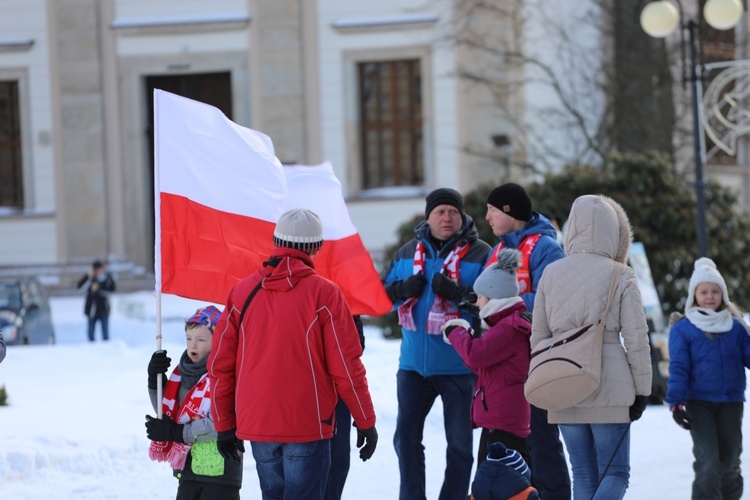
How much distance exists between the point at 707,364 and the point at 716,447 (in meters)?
0.50

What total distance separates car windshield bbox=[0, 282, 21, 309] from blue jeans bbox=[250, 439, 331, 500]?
14851 millimetres

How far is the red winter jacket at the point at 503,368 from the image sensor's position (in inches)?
244

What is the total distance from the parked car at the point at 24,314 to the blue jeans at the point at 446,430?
12661 millimetres

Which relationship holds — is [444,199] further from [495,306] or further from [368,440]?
[368,440]

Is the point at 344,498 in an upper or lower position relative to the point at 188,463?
lower

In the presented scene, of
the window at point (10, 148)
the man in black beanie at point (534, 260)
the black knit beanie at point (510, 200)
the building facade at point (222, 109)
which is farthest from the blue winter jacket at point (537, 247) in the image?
the window at point (10, 148)

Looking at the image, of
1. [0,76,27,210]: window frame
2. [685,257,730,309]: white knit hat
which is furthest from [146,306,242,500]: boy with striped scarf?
[0,76,27,210]: window frame

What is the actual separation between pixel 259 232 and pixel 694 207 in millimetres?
11016

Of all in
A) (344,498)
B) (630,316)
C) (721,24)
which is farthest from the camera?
(721,24)

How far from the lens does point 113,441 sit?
9.63m

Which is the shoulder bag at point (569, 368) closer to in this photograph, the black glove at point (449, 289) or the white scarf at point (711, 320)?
the black glove at point (449, 289)

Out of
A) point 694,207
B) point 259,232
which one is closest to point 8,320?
point 694,207

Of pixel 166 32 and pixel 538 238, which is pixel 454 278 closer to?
pixel 538 238

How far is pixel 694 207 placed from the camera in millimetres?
16562
